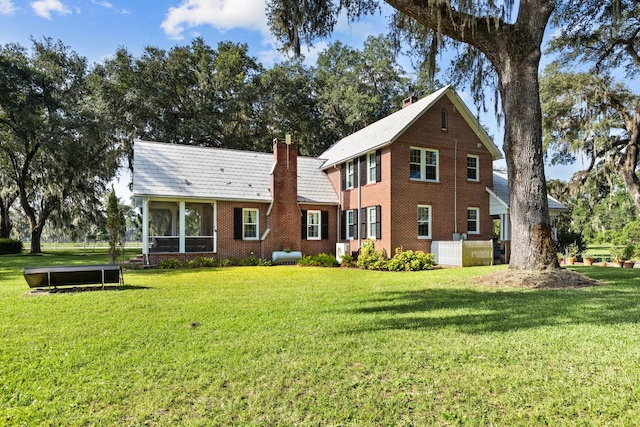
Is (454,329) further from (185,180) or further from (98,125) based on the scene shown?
(98,125)

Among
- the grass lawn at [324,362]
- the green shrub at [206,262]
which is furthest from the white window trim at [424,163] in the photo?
the grass lawn at [324,362]

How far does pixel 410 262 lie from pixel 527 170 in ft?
19.0

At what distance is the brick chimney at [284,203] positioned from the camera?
60.6ft

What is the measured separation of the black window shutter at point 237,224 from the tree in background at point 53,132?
41.3 ft

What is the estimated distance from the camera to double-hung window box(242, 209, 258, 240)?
1847cm

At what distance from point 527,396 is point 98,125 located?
88.9 feet

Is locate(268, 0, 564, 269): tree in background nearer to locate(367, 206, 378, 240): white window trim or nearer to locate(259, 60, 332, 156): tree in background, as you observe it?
locate(367, 206, 378, 240): white window trim

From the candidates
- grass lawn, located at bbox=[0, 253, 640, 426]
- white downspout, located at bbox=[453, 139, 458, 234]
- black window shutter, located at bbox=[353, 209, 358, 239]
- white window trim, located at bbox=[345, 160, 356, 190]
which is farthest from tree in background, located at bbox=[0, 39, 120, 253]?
white downspout, located at bbox=[453, 139, 458, 234]

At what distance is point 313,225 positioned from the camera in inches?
777

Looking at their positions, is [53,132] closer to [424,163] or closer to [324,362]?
[424,163]

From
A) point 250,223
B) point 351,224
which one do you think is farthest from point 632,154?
point 250,223

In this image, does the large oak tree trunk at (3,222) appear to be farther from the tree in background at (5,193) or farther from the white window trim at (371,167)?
the white window trim at (371,167)

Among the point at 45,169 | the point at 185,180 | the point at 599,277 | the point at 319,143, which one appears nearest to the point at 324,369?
the point at 599,277

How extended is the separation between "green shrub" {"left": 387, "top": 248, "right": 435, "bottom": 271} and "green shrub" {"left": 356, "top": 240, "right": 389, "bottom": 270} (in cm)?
37
